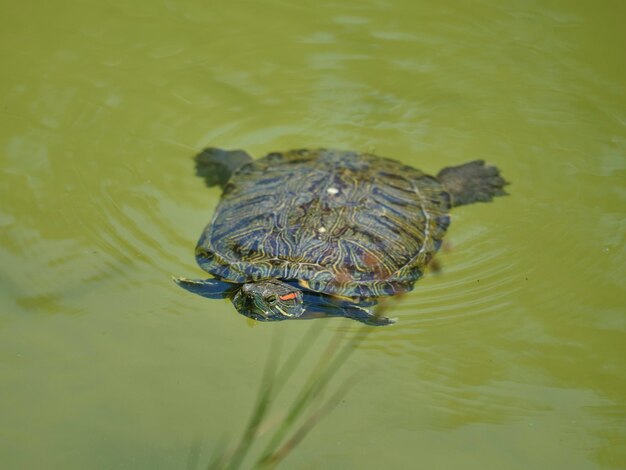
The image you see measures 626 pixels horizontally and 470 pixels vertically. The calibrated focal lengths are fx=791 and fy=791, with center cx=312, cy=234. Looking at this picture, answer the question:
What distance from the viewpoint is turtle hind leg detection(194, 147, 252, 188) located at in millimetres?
4586

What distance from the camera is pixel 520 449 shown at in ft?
9.93

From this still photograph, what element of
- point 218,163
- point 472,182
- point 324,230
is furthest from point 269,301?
point 472,182

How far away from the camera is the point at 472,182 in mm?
4500

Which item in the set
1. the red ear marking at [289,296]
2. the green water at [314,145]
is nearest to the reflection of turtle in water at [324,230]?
the red ear marking at [289,296]

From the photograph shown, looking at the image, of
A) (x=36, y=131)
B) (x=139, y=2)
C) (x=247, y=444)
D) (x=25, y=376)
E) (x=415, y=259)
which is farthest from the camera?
(x=139, y=2)

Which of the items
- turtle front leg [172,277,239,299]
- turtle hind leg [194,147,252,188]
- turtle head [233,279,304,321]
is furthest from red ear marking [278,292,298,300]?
turtle hind leg [194,147,252,188]

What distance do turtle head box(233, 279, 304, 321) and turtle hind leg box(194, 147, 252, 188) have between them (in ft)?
3.57

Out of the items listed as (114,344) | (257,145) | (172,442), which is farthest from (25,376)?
(257,145)

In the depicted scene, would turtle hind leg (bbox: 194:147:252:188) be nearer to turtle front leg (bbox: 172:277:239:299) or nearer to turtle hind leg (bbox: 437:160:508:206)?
turtle front leg (bbox: 172:277:239:299)

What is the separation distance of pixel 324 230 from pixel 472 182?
111cm

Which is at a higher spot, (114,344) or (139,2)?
(139,2)

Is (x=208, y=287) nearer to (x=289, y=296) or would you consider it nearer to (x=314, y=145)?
(x=289, y=296)

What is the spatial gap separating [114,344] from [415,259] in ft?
4.89

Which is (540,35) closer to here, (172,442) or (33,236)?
(33,236)
